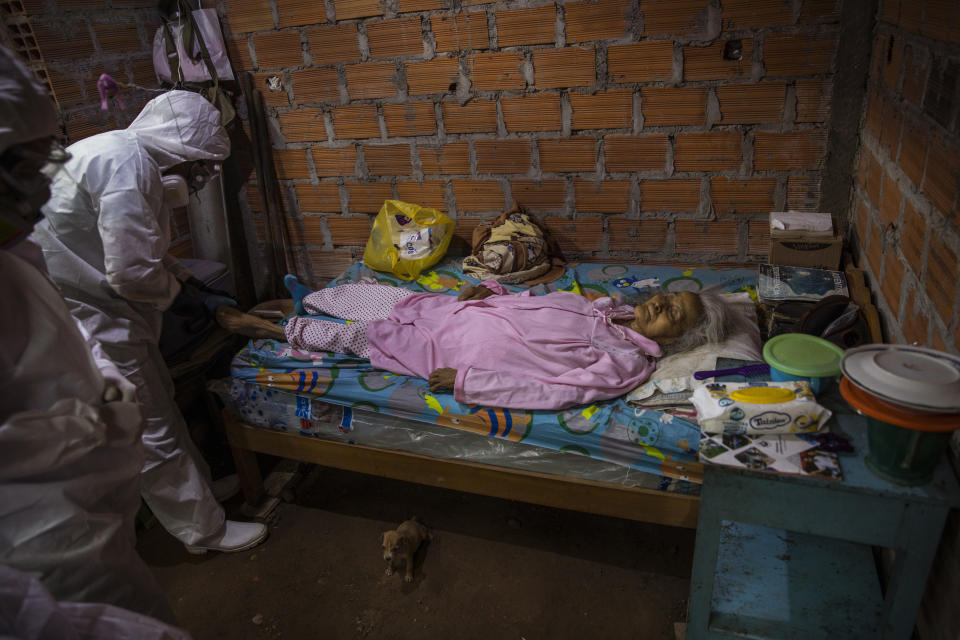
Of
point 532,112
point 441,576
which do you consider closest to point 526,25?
point 532,112

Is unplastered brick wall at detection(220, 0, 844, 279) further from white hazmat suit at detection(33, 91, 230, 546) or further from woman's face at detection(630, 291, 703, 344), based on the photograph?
white hazmat suit at detection(33, 91, 230, 546)

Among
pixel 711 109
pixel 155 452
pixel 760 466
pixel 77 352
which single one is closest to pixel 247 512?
pixel 155 452

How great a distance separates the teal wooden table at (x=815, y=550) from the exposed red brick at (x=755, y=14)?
1.54 metres

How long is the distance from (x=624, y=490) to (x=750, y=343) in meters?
0.64

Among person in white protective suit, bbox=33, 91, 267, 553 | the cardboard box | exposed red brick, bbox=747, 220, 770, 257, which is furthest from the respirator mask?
exposed red brick, bbox=747, 220, 770, 257

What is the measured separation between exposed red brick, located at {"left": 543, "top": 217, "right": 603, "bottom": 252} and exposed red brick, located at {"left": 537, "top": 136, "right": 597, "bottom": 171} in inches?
9.8

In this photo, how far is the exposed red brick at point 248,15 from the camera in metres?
2.88

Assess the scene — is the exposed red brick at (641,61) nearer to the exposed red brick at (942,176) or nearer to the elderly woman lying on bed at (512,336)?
the elderly woman lying on bed at (512,336)

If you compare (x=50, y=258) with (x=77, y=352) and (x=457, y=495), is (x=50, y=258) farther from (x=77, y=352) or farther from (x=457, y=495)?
(x=457, y=495)

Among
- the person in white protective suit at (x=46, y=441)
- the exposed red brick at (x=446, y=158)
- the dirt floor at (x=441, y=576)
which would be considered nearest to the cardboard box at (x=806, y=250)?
the dirt floor at (x=441, y=576)

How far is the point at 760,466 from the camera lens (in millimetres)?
1336

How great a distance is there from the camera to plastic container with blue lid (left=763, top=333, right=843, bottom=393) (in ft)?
4.81

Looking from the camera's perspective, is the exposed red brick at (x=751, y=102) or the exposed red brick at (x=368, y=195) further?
the exposed red brick at (x=368, y=195)

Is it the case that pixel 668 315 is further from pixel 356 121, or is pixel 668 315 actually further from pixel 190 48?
pixel 190 48
